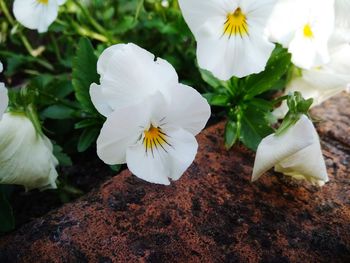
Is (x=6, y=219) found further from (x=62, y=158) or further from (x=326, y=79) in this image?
(x=326, y=79)

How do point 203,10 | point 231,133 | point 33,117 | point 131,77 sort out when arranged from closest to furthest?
point 131,77 < point 203,10 < point 33,117 < point 231,133

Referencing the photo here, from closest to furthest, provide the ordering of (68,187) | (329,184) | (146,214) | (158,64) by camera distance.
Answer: (158,64) → (146,214) → (329,184) → (68,187)

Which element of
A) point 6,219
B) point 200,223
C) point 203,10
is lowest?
point 6,219

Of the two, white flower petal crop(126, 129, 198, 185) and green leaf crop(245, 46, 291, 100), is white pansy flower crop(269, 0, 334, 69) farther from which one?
white flower petal crop(126, 129, 198, 185)

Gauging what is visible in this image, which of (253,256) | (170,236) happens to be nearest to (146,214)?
(170,236)

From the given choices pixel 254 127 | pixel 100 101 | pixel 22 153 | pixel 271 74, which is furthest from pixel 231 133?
pixel 22 153

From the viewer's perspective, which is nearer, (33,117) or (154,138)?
(154,138)

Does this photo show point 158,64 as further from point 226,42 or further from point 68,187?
point 68,187
